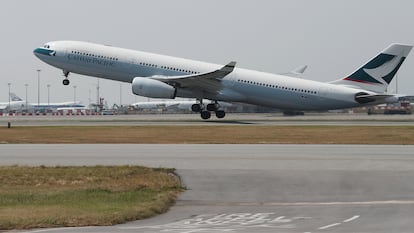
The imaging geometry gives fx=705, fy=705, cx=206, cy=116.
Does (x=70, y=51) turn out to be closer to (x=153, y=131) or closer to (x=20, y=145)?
(x=153, y=131)

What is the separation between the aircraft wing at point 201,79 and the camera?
163ft

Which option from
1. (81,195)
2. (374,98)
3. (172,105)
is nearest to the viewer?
(81,195)

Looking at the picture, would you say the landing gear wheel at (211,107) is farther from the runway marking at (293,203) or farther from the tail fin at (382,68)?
the runway marking at (293,203)

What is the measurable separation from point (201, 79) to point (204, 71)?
5.24 feet

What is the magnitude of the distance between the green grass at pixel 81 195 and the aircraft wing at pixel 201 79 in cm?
2992

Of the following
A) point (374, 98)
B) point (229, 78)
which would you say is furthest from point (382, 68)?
point (229, 78)

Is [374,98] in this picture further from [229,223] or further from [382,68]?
[229,223]

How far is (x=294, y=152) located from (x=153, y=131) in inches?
552

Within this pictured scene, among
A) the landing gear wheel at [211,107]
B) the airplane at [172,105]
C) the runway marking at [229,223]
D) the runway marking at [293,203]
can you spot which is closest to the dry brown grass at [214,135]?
the landing gear wheel at [211,107]

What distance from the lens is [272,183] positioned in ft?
59.6

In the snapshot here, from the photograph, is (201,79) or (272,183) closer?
(272,183)

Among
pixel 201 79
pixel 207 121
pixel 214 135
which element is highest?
pixel 201 79

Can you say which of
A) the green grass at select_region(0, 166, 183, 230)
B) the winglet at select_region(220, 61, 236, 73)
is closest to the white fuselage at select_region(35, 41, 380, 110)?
the winglet at select_region(220, 61, 236, 73)

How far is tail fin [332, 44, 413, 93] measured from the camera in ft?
171
